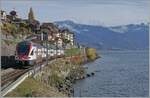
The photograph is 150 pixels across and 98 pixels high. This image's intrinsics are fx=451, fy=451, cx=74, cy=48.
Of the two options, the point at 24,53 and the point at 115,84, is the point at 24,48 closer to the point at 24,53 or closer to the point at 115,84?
the point at 24,53

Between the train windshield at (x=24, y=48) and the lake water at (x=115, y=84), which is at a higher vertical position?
the train windshield at (x=24, y=48)

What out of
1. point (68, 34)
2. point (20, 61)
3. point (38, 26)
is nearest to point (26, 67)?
point (20, 61)

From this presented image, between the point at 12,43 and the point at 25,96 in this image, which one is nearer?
the point at 25,96

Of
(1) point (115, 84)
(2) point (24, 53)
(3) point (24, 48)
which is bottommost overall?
(1) point (115, 84)

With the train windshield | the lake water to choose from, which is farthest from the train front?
the lake water

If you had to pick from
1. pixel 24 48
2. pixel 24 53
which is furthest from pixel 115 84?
pixel 24 48

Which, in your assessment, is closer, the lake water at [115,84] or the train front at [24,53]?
the train front at [24,53]

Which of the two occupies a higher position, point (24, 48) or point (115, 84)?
point (24, 48)

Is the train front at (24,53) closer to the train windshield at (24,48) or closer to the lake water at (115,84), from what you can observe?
the train windshield at (24,48)

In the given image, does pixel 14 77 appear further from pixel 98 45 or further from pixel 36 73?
pixel 98 45

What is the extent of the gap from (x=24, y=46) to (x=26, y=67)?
3.87 feet

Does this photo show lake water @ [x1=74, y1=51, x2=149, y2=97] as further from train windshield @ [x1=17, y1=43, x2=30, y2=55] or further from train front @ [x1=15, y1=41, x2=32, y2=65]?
train windshield @ [x1=17, y1=43, x2=30, y2=55]

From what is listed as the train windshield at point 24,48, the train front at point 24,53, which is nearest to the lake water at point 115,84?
the train front at point 24,53

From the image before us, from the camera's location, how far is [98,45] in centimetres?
18425
